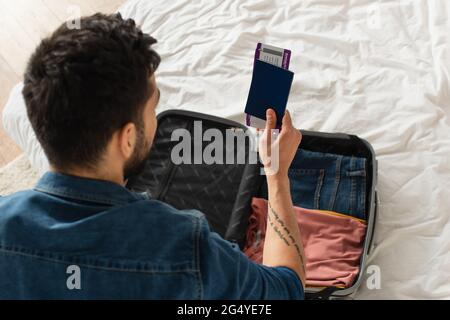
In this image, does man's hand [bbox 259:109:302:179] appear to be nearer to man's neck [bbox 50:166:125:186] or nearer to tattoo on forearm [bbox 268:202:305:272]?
tattoo on forearm [bbox 268:202:305:272]

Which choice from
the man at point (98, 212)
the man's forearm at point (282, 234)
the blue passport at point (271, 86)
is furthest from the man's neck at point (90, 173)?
the blue passport at point (271, 86)

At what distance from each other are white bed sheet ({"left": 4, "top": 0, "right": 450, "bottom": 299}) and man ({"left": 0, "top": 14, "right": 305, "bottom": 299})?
1.48ft

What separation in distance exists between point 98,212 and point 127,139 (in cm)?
12

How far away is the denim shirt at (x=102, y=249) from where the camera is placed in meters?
0.59

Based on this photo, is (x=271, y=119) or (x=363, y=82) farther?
(x=363, y=82)

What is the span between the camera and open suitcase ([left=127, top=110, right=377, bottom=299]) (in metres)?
1.05

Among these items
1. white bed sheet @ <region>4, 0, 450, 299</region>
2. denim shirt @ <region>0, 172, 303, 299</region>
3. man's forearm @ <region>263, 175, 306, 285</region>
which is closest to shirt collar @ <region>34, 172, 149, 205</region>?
denim shirt @ <region>0, 172, 303, 299</region>

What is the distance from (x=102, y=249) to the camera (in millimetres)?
599

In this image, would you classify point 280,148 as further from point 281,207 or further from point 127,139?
point 127,139

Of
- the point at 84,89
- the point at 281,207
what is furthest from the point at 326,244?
A: the point at 84,89

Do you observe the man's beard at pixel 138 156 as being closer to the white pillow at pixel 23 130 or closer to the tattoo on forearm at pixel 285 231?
the tattoo on forearm at pixel 285 231

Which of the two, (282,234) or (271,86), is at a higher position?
(271,86)

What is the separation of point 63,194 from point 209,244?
0.21m
